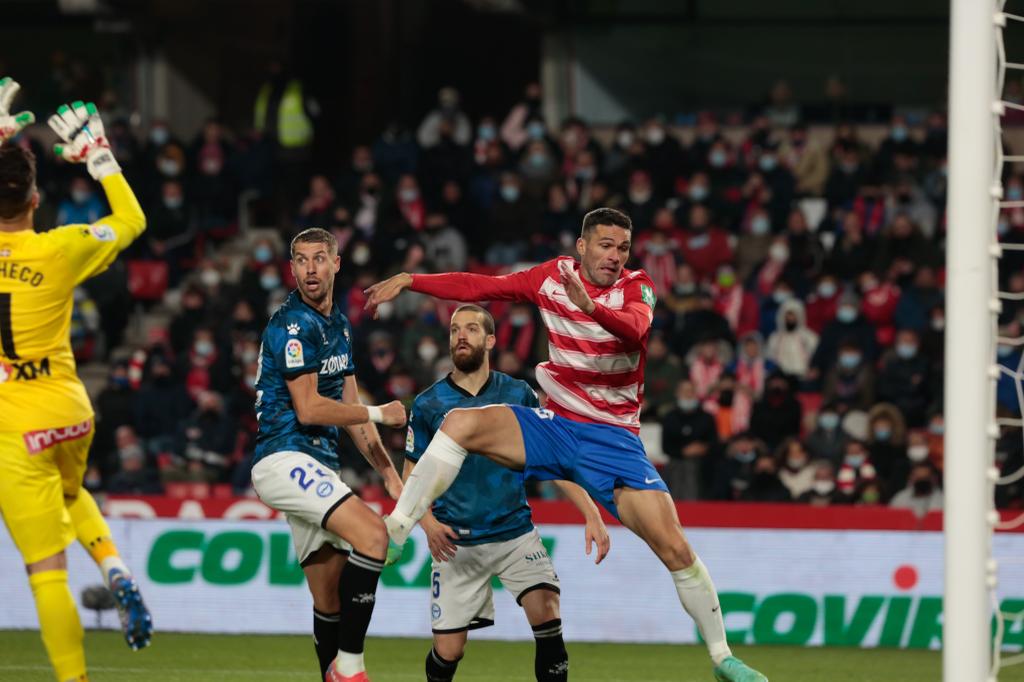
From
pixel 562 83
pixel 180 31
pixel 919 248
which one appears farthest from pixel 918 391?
pixel 180 31

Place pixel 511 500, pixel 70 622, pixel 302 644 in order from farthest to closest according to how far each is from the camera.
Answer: pixel 302 644 < pixel 511 500 < pixel 70 622

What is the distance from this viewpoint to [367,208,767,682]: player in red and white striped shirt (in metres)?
7.37

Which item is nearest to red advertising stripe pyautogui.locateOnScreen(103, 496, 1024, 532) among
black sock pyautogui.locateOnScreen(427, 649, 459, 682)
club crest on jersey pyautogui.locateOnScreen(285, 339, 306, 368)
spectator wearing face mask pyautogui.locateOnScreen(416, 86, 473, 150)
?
black sock pyautogui.locateOnScreen(427, 649, 459, 682)

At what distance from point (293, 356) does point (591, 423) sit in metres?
1.42

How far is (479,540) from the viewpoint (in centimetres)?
810

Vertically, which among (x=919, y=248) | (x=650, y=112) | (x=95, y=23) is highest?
(x=95, y=23)

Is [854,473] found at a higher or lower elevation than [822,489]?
higher

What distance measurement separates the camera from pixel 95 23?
21953mm

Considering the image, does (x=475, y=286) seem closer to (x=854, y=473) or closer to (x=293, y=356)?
(x=293, y=356)

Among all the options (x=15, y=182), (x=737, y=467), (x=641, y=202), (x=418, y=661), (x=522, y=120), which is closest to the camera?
(x=15, y=182)

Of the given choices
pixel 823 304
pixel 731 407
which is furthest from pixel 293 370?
pixel 823 304

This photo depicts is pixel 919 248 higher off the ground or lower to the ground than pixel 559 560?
higher

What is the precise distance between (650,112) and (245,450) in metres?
8.10

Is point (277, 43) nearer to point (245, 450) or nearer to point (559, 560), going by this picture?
point (245, 450)
